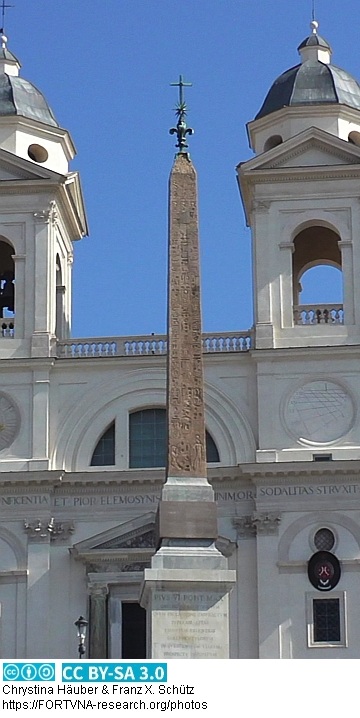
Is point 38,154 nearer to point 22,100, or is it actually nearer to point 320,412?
point 22,100

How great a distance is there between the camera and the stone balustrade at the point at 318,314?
4731 centimetres

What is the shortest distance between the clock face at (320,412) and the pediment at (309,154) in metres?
5.72

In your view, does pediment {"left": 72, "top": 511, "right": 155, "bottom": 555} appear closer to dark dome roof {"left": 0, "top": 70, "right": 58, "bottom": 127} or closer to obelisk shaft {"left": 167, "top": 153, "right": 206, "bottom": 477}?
dark dome roof {"left": 0, "top": 70, "right": 58, "bottom": 127}

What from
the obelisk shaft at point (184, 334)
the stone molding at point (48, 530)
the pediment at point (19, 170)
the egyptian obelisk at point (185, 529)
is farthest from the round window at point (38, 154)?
the egyptian obelisk at point (185, 529)

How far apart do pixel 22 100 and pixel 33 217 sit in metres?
3.62

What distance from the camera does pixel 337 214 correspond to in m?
48.1

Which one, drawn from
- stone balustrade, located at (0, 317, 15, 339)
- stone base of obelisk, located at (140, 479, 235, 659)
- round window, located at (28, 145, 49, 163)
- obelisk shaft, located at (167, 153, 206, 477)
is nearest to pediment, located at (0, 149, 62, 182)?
round window, located at (28, 145, 49, 163)

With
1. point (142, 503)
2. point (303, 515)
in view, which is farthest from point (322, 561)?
point (142, 503)

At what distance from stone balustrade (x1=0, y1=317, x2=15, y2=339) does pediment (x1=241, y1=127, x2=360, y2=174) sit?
22.7ft

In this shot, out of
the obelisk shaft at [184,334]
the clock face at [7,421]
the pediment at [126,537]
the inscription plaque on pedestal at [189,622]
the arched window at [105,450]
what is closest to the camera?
the inscription plaque on pedestal at [189,622]

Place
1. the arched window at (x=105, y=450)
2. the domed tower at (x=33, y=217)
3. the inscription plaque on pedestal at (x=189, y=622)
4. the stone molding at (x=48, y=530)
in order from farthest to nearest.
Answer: the domed tower at (x=33, y=217)
the arched window at (x=105, y=450)
the stone molding at (x=48, y=530)
the inscription plaque on pedestal at (x=189, y=622)

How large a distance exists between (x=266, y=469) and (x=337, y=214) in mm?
7007

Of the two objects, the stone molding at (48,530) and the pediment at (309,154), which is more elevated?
the pediment at (309,154)

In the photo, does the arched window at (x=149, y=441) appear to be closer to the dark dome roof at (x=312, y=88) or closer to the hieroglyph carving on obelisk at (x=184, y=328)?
the dark dome roof at (x=312, y=88)
